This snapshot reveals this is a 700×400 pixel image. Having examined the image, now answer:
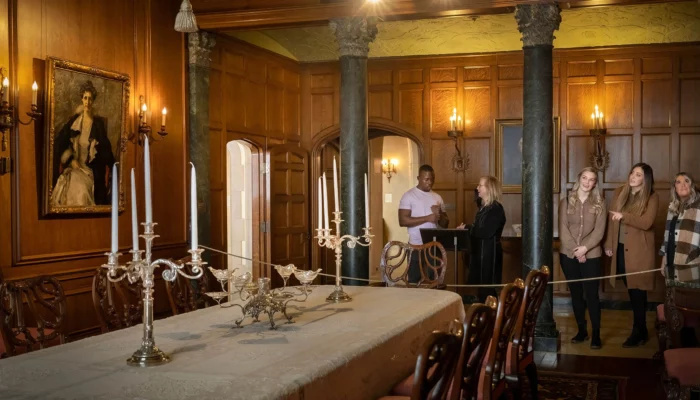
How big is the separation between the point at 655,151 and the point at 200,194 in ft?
19.8

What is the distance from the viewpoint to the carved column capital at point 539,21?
7.60 meters

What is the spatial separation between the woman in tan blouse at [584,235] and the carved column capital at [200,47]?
170 inches

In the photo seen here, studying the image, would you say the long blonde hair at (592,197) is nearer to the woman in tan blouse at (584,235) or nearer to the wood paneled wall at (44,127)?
the woman in tan blouse at (584,235)

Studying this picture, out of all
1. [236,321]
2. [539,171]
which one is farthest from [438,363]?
[539,171]

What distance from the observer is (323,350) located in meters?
3.35

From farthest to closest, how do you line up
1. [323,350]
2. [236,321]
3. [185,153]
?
[185,153], [236,321], [323,350]

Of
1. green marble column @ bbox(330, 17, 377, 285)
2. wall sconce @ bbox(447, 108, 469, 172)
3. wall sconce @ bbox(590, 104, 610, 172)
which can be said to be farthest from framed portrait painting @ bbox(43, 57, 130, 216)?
wall sconce @ bbox(590, 104, 610, 172)

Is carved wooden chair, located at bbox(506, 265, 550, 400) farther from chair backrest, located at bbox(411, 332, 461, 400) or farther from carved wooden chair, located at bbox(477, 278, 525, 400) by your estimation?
chair backrest, located at bbox(411, 332, 461, 400)

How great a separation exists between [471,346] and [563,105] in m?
8.53

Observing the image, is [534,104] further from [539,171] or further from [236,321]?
[236,321]

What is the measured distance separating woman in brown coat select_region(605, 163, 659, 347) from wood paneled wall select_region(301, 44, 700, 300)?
10.1 feet

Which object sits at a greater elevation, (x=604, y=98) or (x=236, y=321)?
(x=604, y=98)

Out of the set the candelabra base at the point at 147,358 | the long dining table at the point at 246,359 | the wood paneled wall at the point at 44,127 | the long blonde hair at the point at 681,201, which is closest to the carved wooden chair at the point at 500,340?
the long dining table at the point at 246,359

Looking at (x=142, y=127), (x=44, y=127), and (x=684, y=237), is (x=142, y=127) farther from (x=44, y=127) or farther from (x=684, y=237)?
(x=684, y=237)
